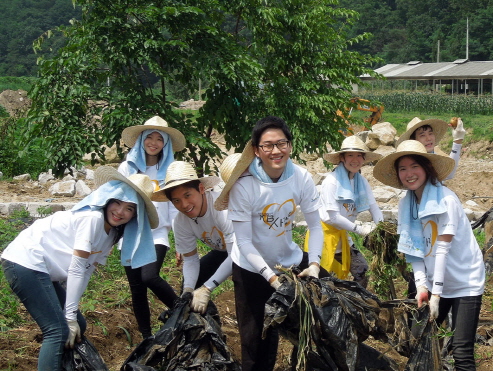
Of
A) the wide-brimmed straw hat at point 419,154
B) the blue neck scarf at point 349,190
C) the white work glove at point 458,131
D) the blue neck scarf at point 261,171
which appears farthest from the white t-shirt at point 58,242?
the white work glove at point 458,131

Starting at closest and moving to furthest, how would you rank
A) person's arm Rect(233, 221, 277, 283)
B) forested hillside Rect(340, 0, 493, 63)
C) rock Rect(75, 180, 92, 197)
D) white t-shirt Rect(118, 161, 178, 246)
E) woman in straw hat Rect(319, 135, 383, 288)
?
1. person's arm Rect(233, 221, 277, 283)
2. white t-shirt Rect(118, 161, 178, 246)
3. woman in straw hat Rect(319, 135, 383, 288)
4. rock Rect(75, 180, 92, 197)
5. forested hillside Rect(340, 0, 493, 63)

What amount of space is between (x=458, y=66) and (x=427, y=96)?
16812 millimetres

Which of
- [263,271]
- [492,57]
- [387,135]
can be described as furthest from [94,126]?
[492,57]

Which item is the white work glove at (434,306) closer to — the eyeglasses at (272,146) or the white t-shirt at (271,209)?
the white t-shirt at (271,209)

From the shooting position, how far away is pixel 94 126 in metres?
6.32

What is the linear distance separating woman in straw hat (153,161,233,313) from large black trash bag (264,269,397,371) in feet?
1.90

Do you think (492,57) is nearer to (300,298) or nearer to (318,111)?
(318,111)

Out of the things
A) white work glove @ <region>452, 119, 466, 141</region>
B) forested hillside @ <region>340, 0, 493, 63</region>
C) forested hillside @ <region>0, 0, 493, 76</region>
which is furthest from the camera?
forested hillside @ <region>0, 0, 493, 76</region>

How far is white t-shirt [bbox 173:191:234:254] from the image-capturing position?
12.6ft

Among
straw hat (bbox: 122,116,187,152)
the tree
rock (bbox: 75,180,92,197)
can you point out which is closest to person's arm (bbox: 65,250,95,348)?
straw hat (bbox: 122,116,187,152)

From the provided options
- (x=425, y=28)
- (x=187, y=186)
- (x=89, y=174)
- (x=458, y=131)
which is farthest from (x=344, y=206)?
(x=425, y=28)

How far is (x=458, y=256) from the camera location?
348cm

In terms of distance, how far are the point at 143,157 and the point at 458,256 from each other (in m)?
2.37

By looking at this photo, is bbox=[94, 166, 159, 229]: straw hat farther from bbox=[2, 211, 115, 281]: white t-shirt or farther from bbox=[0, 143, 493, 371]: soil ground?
bbox=[0, 143, 493, 371]: soil ground
